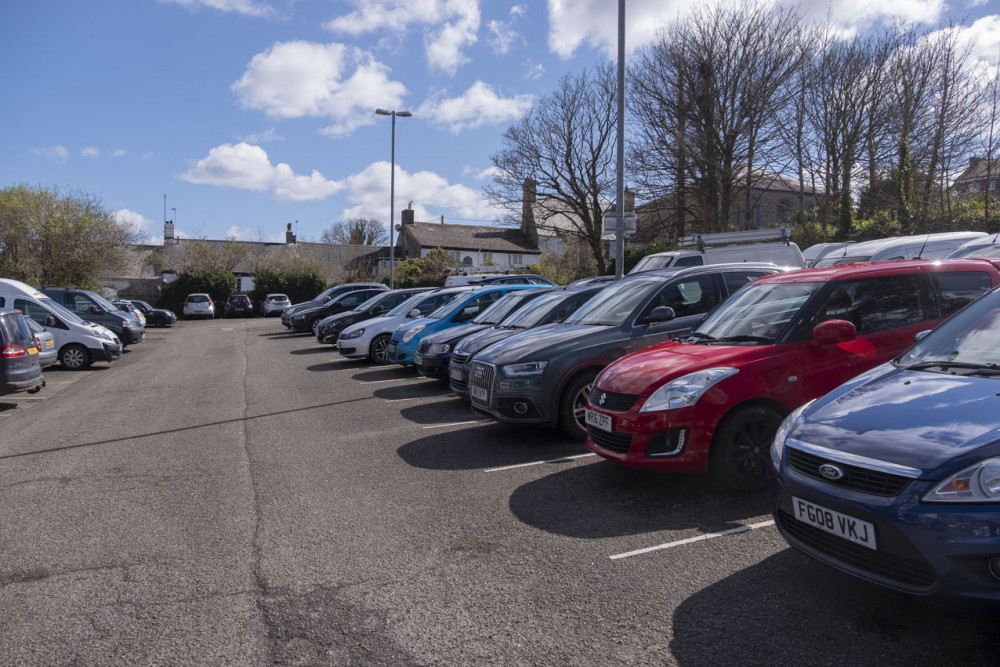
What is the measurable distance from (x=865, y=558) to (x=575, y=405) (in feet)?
13.5

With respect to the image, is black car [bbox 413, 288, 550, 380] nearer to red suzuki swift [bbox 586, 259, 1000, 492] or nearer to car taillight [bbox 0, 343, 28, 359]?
red suzuki swift [bbox 586, 259, 1000, 492]

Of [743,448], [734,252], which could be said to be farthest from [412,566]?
[734,252]

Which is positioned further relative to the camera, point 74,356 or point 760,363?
point 74,356

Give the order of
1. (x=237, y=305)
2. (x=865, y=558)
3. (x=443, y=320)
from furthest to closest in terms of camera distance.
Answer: (x=237, y=305)
(x=443, y=320)
(x=865, y=558)

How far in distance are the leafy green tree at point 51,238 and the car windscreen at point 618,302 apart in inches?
1267

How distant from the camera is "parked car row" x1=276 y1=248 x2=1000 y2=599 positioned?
9.80 ft

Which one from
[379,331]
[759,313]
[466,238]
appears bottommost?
[379,331]

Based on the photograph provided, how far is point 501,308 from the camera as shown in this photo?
12.1 metres

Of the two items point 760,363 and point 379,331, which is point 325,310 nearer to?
point 379,331

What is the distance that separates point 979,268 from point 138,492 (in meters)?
7.54

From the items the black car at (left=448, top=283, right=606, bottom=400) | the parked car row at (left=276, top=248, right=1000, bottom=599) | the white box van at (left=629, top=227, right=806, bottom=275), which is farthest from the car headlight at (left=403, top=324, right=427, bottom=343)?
the white box van at (left=629, top=227, right=806, bottom=275)

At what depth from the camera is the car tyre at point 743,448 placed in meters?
5.16

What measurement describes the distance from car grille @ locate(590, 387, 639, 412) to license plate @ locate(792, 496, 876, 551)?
6.14 feet

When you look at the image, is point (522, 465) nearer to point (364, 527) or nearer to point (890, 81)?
point (364, 527)
